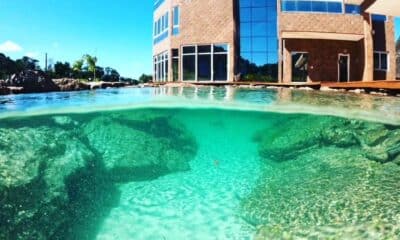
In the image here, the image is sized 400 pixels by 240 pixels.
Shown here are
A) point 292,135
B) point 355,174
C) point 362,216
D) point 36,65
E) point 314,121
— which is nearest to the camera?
point 362,216

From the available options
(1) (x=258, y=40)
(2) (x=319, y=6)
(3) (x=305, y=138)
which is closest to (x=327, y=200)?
(3) (x=305, y=138)

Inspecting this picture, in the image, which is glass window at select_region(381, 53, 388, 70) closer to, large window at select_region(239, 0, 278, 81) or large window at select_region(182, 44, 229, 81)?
large window at select_region(239, 0, 278, 81)

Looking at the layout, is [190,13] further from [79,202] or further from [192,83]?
[79,202]

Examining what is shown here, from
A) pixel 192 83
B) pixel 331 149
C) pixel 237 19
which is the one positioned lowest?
pixel 331 149

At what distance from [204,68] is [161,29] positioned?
6.66 m

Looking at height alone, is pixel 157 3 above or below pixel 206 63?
above

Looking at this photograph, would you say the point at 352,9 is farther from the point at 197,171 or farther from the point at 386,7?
the point at 197,171

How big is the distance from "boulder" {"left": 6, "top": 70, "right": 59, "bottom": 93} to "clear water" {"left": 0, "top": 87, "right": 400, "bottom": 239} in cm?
643

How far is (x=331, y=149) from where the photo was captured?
31.4 feet

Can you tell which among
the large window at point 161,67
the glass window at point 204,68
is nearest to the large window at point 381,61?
the glass window at point 204,68

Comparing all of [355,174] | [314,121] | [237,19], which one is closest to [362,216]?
[355,174]

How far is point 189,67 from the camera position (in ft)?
82.9

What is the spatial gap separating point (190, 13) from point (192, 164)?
1762cm

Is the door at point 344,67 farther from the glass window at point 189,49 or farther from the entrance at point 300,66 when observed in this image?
Result: the glass window at point 189,49
